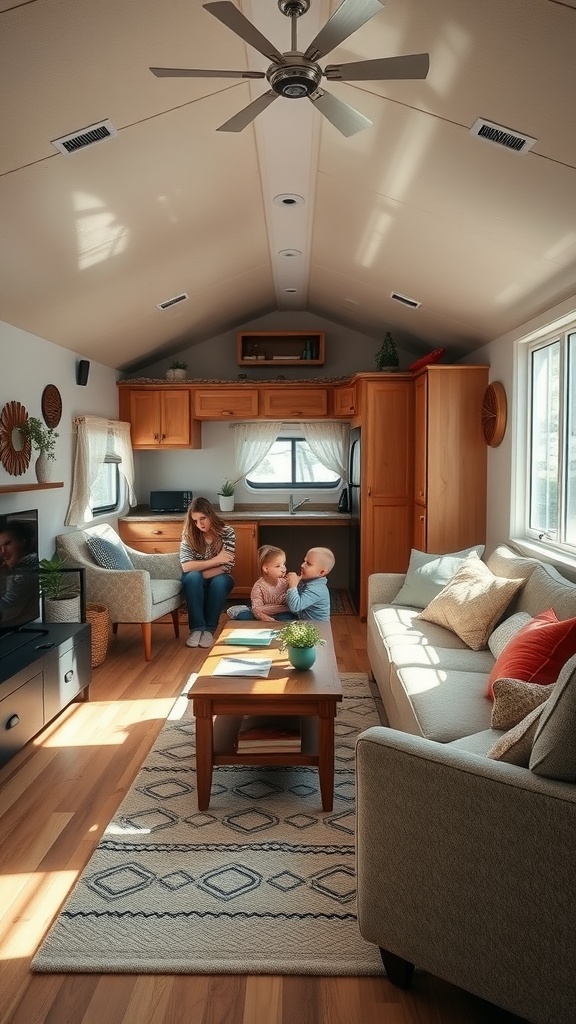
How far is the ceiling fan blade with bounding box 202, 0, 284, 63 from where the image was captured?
1.78 m

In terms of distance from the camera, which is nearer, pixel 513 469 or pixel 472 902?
pixel 472 902

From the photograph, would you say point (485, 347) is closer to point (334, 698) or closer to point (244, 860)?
point (334, 698)

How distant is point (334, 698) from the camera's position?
268 cm

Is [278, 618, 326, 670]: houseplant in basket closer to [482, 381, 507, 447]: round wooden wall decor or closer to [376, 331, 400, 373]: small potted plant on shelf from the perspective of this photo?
[482, 381, 507, 447]: round wooden wall decor

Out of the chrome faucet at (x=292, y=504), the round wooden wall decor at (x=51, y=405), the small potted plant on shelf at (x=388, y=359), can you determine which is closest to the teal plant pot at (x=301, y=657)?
the round wooden wall decor at (x=51, y=405)

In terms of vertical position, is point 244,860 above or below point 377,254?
below

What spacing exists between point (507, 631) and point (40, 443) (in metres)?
2.79

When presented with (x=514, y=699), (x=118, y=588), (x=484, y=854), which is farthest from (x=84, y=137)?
(x=118, y=588)

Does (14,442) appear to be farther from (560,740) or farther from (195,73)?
(560,740)

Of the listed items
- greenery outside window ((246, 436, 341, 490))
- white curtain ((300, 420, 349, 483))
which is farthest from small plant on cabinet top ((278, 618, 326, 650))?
greenery outside window ((246, 436, 341, 490))

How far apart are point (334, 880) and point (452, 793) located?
2.91ft

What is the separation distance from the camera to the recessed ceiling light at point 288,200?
4084 mm

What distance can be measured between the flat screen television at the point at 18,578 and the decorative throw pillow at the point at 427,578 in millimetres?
2143

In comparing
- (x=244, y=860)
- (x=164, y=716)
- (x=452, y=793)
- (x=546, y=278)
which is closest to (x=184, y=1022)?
(x=244, y=860)
